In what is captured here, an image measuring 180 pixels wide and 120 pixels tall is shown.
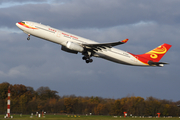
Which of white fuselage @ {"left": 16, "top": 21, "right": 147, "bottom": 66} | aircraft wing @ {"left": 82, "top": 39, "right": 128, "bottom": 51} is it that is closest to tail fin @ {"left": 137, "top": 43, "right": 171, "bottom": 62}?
white fuselage @ {"left": 16, "top": 21, "right": 147, "bottom": 66}

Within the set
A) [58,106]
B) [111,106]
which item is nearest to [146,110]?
[111,106]

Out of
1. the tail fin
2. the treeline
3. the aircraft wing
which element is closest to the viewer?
the aircraft wing

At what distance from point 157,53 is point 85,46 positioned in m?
18.4

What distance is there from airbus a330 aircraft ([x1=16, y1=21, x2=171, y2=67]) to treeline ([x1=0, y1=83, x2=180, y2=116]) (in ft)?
116

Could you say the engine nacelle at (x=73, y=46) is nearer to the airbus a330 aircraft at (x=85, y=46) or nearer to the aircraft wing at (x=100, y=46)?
the airbus a330 aircraft at (x=85, y=46)

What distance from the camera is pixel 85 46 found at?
4578cm

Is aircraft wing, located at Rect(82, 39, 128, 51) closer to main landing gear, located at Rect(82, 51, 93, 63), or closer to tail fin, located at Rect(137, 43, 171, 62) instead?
main landing gear, located at Rect(82, 51, 93, 63)

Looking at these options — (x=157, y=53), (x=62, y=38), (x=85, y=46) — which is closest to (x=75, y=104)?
(x=157, y=53)

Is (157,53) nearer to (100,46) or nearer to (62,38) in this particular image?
(100,46)

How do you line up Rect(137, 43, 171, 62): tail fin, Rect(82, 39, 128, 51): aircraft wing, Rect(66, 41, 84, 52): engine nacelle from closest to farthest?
Rect(66, 41, 84, 52): engine nacelle
Rect(82, 39, 128, 51): aircraft wing
Rect(137, 43, 171, 62): tail fin

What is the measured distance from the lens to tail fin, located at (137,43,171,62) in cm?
5418

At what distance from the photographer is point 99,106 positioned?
86.9m

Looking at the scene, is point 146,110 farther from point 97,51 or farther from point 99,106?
point 97,51

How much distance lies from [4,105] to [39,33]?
125ft
